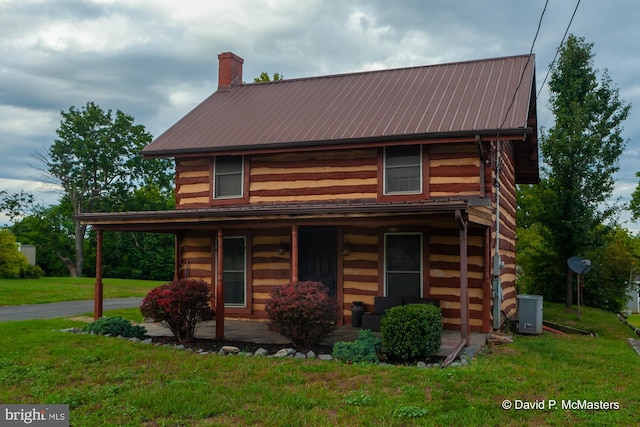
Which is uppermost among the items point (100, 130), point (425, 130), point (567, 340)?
point (100, 130)

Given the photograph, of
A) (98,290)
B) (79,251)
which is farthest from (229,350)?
(79,251)

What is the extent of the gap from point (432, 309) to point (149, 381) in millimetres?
4694

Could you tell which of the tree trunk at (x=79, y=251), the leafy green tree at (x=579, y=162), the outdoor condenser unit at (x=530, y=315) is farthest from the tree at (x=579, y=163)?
the tree trunk at (x=79, y=251)

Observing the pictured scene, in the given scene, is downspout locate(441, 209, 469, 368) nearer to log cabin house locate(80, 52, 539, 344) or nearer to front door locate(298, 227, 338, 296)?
log cabin house locate(80, 52, 539, 344)

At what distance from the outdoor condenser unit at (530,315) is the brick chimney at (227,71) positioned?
11436mm

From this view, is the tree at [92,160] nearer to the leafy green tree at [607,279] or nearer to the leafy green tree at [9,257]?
the leafy green tree at [9,257]

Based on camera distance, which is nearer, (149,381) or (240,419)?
(240,419)

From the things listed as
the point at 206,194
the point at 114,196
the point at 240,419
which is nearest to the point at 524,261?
the point at 206,194

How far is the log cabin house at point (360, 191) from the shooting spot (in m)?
12.1

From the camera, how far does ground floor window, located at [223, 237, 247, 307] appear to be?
1471 cm

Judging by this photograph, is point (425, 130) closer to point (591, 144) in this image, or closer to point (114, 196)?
point (591, 144)

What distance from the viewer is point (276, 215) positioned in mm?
11336

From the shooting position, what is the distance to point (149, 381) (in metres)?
7.96

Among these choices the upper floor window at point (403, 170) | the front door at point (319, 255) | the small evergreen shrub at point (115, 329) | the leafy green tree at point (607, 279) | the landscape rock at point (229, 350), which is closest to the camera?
the landscape rock at point (229, 350)
